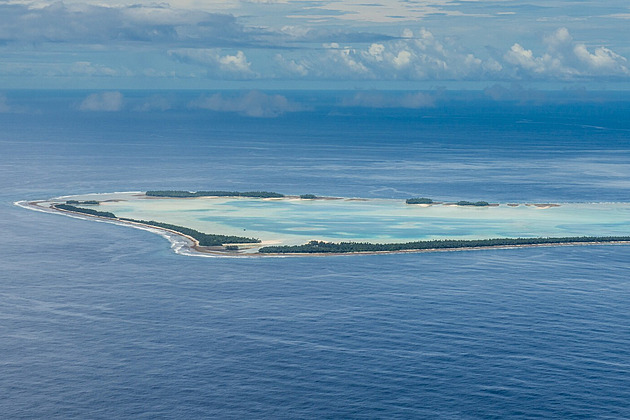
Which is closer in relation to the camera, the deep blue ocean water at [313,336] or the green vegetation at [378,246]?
the deep blue ocean water at [313,336]

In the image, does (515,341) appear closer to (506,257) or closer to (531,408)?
(531,408)

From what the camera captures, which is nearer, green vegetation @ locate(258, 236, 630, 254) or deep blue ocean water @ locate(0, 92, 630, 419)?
deep blue ocean water @ locate(0, 92, 630, 419)

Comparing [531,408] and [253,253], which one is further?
[253,253]

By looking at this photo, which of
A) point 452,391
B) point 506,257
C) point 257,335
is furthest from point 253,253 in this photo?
point 452,391

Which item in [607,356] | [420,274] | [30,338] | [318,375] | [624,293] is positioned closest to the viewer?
[318,375]

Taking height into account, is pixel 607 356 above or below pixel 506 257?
below

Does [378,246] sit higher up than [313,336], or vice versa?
[378,246]

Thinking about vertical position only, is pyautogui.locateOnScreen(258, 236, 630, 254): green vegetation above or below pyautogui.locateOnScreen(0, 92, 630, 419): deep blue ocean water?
above

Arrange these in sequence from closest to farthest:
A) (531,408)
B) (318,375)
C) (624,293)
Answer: (531,408) < (318,375) < (624,293)

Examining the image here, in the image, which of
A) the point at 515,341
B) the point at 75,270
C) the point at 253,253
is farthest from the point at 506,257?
the point at 75,270

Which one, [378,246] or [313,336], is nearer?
[313,336]

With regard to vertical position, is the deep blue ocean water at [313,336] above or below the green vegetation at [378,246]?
below
